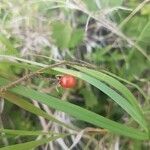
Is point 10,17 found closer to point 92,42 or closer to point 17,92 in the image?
point 92,42

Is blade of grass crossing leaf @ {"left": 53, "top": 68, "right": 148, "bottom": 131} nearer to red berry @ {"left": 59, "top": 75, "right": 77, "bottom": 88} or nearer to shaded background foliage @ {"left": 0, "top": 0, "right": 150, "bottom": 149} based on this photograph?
red berry @ {"left": 59, "top": 75, "right": 77, "bottom": 88}

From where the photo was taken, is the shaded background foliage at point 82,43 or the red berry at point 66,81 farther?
the shaded background foliage at point 82,43

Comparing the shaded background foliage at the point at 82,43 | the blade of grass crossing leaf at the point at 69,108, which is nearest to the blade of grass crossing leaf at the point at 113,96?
the blade of grass crossing leaf at the point at 69,108

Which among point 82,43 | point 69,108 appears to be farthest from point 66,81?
point 82,43

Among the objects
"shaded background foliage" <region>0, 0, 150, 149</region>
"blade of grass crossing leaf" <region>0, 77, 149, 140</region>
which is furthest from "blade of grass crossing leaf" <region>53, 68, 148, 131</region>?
"shaded background foliage" <region>0, 0, 150, 149</region>

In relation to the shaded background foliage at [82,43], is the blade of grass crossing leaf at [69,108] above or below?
below

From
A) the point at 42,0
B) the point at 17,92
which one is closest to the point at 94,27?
the point at 42,0

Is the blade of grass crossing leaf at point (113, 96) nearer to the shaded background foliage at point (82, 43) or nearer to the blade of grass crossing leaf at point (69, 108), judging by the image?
the blade of grass crossing leaf at point (69, 108)

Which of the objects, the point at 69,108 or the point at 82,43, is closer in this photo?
the point at 69,108

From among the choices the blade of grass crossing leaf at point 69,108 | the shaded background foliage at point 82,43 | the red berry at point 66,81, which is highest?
the shaded background foliage at point 82,43

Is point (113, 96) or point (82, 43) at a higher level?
point (82, 43)

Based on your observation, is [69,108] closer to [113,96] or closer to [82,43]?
[113,96]
